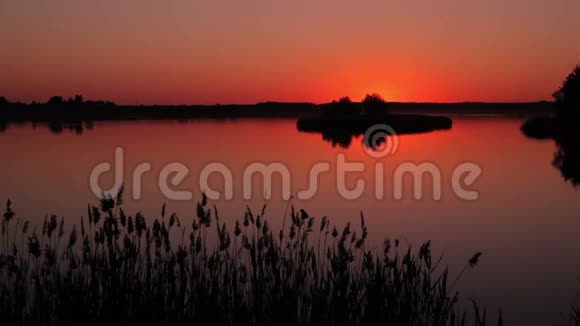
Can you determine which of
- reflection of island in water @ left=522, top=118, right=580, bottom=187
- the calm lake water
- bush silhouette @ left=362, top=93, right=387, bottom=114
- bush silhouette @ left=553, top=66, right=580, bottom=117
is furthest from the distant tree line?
the calm lake water

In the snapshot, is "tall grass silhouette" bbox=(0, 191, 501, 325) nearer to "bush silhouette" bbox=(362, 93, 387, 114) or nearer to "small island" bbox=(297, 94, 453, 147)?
"small island" bbox=(297, 94, 453, 147)

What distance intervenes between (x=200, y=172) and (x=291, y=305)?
25457 mm

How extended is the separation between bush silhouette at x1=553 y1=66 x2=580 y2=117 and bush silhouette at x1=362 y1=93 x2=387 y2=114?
28359 millimetres

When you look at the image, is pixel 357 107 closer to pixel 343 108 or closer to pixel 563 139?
pixel 343 108

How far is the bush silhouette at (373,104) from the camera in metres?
90.6

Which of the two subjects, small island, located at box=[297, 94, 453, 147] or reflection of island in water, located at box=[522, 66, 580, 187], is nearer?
reflection of island in water, located at box=[522, 66, 580, 187]

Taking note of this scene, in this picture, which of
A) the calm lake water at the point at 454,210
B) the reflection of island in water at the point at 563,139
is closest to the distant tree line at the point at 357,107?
the reflection of island in water at the point at 563,139

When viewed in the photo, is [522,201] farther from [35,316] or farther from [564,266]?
[35,316]

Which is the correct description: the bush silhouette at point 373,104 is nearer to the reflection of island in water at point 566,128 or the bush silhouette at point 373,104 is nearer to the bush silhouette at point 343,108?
the bush silhouette at point 343,108

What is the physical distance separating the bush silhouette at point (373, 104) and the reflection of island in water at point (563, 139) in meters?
A: 19.8

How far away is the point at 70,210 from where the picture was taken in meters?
20.0

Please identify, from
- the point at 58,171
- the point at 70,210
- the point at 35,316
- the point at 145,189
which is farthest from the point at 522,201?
the point at 58,171

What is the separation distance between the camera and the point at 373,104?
90562mm

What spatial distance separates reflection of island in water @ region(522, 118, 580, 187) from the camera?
33597mm
